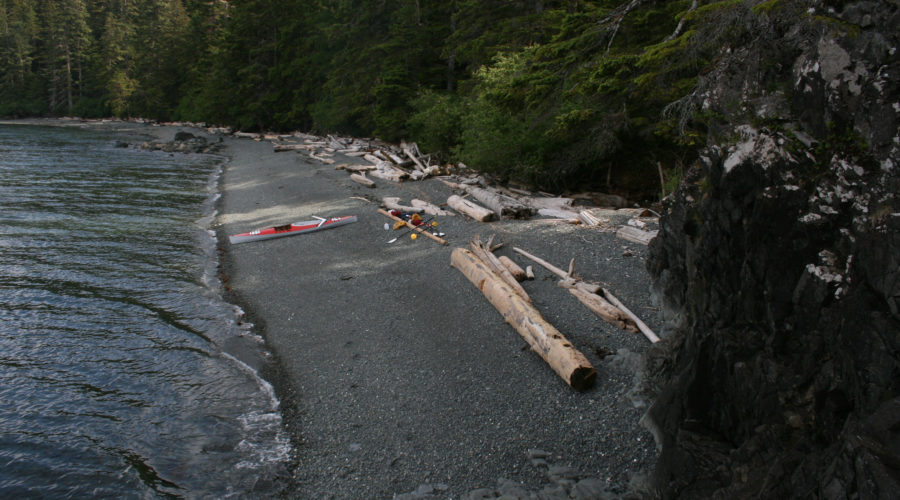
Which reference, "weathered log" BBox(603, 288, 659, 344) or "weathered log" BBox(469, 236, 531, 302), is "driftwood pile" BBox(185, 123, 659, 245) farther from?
"weathered log" BBox(603, 288, 659, 344)

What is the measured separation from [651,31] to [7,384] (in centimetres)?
1403

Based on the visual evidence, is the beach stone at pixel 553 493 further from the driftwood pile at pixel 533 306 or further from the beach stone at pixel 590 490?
the driftwood pile at pixel 533 306

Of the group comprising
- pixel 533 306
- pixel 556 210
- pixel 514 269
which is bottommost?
pixel 533 306

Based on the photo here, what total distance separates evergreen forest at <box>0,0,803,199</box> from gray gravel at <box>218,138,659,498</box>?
124 inches

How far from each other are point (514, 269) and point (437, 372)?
3.14 m

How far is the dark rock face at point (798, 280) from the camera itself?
281 cm

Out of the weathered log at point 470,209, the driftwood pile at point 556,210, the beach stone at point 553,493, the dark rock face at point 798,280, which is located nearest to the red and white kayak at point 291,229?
the weathered log at point 470,209

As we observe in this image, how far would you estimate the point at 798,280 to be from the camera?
3439 millimetres

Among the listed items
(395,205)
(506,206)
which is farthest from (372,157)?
(506,206)

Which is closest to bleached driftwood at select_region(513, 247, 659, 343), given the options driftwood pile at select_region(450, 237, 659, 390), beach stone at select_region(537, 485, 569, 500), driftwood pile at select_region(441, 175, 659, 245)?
driftwood pile at select_region(450, 237, 659, 390)

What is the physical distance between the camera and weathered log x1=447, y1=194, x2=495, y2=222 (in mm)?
13141

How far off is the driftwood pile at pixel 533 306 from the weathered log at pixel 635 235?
1.90 meters

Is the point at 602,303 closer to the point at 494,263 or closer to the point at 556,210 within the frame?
the point at 494,263

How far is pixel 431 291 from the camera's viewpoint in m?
9.52
